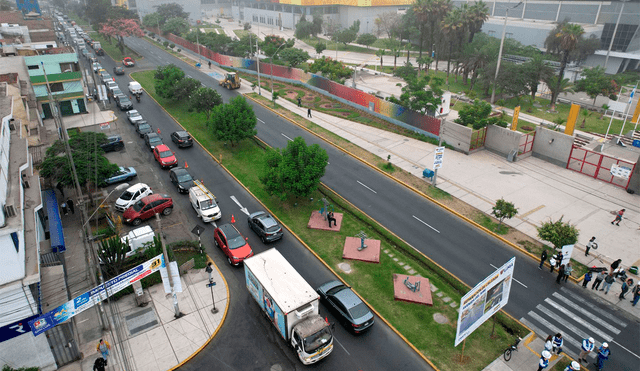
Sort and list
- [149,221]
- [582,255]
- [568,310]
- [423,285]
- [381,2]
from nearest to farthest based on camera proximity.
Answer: [568,310] < [423,285] < [582,255] < [149,221] < [381,2]

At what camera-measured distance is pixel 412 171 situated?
38844mm

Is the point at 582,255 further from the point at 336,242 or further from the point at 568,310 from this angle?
the point at 336,242

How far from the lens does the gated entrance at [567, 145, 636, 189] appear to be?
36.4 m

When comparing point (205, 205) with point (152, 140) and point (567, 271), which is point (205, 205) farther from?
point (567, 271)

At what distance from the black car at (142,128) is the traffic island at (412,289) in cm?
3328

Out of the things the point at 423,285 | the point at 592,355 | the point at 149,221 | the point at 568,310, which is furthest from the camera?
the point at 149,221

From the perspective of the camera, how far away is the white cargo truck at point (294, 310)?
18609 millimetres

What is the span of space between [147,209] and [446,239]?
22.1 metres

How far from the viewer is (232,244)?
26.2 metres

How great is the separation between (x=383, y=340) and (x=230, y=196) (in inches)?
730

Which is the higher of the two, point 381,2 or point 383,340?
point 381,2

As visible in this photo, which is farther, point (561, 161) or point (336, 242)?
point (561, 161)

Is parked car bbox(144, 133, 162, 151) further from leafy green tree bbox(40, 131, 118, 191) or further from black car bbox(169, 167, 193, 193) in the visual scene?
leafy green tree bbox(40, 131, 118, 191)

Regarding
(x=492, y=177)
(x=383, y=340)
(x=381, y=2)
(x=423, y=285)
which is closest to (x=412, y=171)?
(x=492, y=177)
